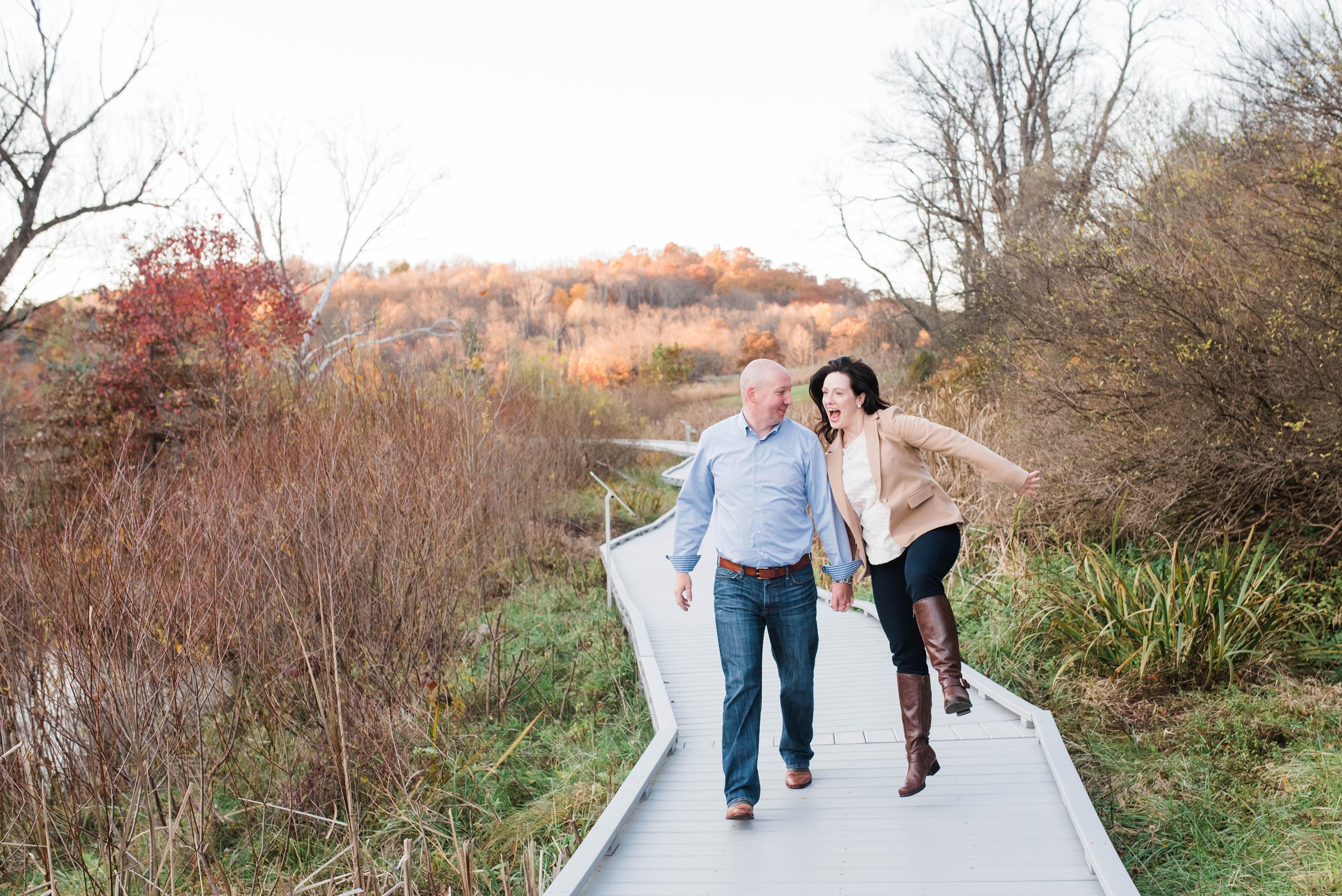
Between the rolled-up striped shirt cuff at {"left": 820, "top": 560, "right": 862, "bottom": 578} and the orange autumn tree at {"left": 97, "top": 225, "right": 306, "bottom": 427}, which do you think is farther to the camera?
the orange autumn tree at {"left": 97, "top": 225, "right": 306, "bottom": 427}

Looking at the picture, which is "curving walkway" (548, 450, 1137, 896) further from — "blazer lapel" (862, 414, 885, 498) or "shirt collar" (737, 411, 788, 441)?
"shirt collar" (737, 411, 788, 441)

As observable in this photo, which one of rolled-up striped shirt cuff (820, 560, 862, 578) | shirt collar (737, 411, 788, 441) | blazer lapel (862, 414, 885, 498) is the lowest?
rolled-up striped shirt cuff (820, 560, 862, 578)

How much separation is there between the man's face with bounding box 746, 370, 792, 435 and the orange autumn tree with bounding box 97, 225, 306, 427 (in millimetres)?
9560

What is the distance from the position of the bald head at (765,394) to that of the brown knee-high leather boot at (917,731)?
118cm

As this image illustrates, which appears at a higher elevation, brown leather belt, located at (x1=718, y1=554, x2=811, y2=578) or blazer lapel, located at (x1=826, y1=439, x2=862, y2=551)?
blazer lapel, located at (x1=826, y1=439, x2=862, y2=551)

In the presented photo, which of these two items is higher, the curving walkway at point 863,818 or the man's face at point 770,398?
the man's face at point 770,398

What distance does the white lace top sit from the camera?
12.3ft

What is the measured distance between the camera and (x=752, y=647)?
141 inches

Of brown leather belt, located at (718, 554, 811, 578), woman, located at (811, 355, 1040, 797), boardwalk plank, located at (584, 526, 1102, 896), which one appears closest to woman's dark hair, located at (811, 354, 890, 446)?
woman, located at (811, 355, 1040, 797)

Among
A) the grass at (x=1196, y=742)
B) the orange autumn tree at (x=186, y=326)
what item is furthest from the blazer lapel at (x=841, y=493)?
the orange autumn tree at (x=186, y=326)

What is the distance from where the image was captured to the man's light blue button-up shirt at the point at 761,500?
357cm

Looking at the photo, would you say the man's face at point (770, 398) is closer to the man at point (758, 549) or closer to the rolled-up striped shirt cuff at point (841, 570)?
the man at point (758, 549)

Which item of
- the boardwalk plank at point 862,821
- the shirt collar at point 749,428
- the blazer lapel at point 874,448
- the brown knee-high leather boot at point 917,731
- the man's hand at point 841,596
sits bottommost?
the boardwalk plank at point 862,821

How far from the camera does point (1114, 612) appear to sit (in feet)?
19.4
